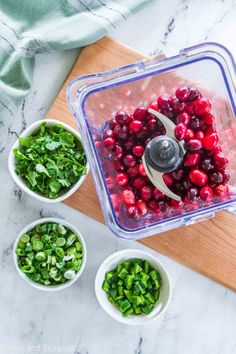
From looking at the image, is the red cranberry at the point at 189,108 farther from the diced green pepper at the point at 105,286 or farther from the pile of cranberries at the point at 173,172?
the diced green pepper at the point at 105,286

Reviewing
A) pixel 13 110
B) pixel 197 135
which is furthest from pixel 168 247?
pixel 13 110

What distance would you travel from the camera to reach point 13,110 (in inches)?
49.3

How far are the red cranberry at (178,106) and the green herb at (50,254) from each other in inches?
15.8

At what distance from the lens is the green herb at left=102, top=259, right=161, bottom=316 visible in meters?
1.19

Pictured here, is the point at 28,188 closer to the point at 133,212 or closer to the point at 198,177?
the point at 133,212

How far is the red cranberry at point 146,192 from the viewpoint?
1000 mm

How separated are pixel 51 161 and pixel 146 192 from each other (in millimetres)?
237

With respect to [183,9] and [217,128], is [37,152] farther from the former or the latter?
[183,9]

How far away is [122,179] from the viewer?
3.32ft

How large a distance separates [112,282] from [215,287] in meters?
0.25

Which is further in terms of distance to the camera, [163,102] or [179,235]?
[179,235]

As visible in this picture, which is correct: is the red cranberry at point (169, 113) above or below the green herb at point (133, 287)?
above

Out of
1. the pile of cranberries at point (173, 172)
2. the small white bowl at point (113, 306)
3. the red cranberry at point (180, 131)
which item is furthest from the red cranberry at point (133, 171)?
the small white bowl at point (113, 306)

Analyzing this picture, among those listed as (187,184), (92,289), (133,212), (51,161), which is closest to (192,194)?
(187,184)
